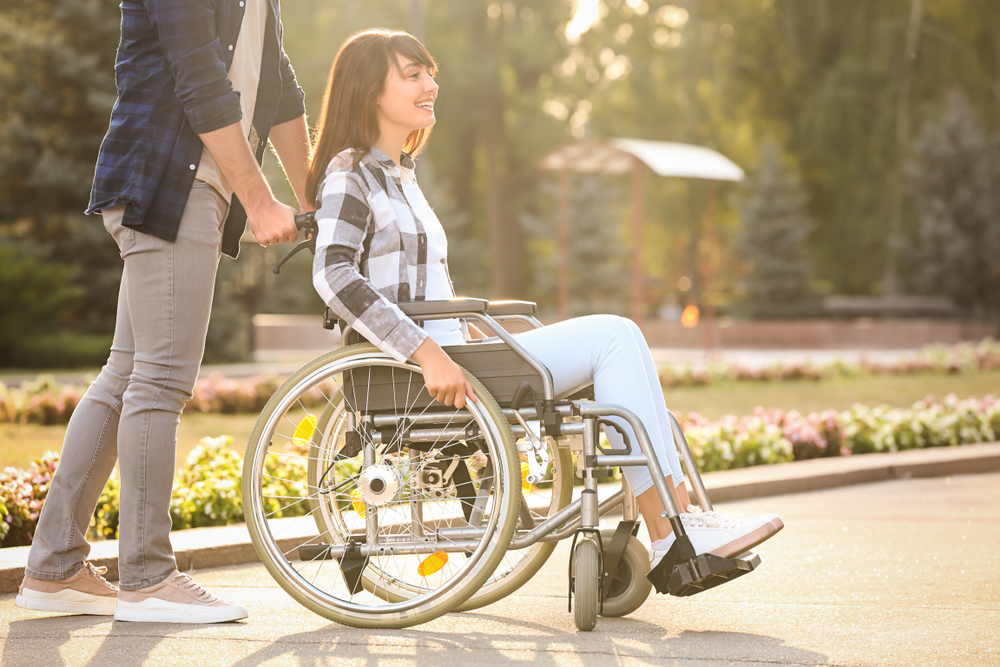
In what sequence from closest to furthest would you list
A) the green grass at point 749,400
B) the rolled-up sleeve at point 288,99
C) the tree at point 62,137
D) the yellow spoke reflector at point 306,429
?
the yellow spoke reflector at point 306,429 → the rolled-up sleeve at point 288,99 → the green grass at point 749,400 → the tree at point 62,137

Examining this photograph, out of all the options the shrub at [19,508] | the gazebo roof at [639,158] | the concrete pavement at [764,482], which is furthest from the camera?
the gazebo roof at [639,158]

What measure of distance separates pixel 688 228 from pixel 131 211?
29.7m

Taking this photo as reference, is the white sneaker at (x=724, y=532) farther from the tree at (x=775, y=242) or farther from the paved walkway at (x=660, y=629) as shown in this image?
the tree at (x=775, y=242)

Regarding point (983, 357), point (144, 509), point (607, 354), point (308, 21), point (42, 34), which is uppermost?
point (308, 21)

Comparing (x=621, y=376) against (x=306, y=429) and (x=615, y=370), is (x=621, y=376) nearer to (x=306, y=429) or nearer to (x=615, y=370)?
(x=615, y=370)

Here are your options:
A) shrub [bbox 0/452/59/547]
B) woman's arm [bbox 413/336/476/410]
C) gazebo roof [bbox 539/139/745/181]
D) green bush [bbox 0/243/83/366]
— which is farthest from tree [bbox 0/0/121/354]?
woman's arm [bbox 413/336/476/410]

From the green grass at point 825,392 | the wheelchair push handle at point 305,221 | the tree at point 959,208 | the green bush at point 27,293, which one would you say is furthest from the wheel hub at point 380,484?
the tree at point 959,208

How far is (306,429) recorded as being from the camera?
376cm

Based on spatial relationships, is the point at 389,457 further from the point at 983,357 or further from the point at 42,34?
the point at 42,34

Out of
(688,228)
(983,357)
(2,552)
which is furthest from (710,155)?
(2,552)

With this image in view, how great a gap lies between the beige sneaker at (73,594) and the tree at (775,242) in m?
27.0

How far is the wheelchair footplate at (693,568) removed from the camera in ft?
10.6

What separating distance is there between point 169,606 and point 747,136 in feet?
109

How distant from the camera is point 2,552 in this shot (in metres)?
4.24
